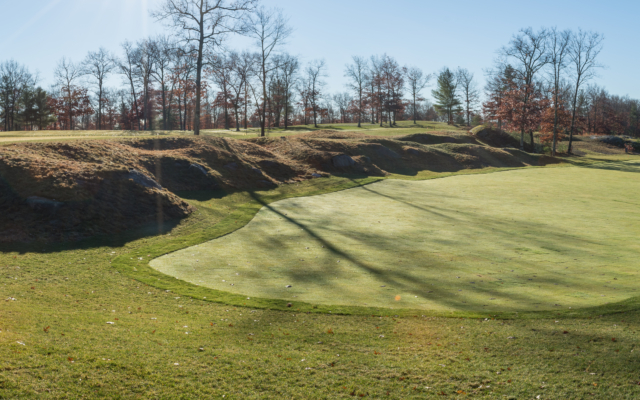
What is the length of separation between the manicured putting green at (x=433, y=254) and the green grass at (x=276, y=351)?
1075 mm

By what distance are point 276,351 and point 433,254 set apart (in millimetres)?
6645

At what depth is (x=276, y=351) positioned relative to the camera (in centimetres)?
568

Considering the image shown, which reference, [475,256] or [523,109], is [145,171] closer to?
[475,256]

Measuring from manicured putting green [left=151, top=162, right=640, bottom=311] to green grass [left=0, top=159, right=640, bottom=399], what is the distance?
1075mm

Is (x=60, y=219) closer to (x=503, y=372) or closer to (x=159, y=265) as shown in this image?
(x=159, y=265)

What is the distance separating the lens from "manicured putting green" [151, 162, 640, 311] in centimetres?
824

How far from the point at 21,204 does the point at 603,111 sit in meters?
113

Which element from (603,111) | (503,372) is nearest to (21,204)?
(503,372)

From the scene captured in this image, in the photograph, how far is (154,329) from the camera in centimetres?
621

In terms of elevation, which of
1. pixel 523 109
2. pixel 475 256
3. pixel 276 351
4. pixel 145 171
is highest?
pixel 523 109

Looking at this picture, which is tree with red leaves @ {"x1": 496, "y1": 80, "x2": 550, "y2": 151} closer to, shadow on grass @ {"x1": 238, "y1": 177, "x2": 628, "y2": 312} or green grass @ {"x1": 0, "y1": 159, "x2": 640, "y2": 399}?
shadow on grass @ {"x1": 238, "y1": 177, "x2": 628, "y2": 312}


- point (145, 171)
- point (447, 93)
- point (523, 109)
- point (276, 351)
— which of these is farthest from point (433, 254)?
point (447, 93)

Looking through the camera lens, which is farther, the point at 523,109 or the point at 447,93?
the point at 447,93

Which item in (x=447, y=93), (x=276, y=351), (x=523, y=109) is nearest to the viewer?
(x=276, y=351)
